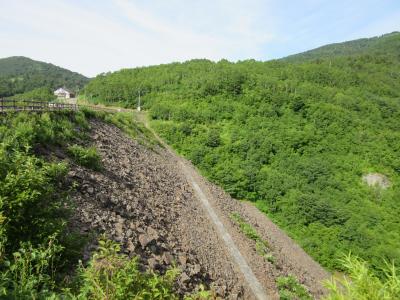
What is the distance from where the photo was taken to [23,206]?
5.52 metres

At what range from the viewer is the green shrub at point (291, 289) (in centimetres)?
1416

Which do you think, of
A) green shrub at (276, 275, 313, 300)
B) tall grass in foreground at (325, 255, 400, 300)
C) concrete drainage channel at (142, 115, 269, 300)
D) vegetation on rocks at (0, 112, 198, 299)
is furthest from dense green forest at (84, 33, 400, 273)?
vegetation on rocks at (0, 112, 198, 299)

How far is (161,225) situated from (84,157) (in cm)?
467

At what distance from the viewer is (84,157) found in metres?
13.9

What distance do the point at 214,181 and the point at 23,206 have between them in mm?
30765

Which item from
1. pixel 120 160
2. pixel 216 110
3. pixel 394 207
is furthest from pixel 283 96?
pixel 120 160

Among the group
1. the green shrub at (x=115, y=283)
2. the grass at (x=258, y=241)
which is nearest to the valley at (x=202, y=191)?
the green shrub at (x=115, y=283)

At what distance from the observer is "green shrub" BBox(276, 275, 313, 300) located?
558 inches

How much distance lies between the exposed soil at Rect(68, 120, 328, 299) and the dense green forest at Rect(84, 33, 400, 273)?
13.5 m

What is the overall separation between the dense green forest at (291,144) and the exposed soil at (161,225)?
44.2 feet

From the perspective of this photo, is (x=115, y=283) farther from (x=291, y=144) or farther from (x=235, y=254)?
(x=291, y=144)

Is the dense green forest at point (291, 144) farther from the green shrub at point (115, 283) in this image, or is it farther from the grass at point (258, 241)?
the green shrub at point (115, 283)

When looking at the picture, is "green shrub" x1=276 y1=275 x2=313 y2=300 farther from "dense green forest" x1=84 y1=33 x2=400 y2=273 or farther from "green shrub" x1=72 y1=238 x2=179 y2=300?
"dense green forest" x1=84 y1=33 x2=400 y2=273

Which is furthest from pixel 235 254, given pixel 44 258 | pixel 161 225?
pixel 44 258
